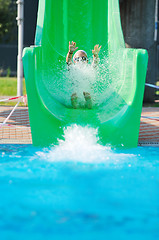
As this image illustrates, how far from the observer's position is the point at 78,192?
2893mm

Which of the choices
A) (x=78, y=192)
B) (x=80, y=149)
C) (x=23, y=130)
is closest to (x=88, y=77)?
(x=23, y=130)

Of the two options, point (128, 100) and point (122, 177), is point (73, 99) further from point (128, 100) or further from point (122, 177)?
point (122, 177)

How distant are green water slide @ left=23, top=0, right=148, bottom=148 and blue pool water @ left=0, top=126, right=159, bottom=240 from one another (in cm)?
24

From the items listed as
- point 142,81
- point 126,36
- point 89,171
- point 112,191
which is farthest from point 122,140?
point 126,36

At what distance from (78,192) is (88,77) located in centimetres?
271

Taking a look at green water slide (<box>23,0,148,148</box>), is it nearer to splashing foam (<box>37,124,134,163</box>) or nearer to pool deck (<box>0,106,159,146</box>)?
Answer: splashing foam (<box>37,124,134,163</box>)

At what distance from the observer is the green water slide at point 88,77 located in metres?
4.25

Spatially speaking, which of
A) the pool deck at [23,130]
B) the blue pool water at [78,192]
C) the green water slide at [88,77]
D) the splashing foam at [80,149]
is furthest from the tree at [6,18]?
the blue pool water at [78,192]

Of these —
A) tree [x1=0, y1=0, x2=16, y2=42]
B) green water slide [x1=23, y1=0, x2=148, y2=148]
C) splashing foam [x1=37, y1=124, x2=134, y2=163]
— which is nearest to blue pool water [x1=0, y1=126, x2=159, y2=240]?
splashing foam [x1=37, y1=124, x2=134, y2=163]

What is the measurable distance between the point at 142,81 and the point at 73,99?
1.17 metres

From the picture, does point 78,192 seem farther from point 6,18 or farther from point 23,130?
point 6,18

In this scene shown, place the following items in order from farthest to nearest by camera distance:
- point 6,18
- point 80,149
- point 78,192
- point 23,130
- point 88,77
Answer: point 6,18, point 88,77, point 23,130, point 80,149, point 78,192

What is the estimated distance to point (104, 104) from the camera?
4.98 metres

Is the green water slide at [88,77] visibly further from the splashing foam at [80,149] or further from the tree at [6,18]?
the tree at [6,18]
